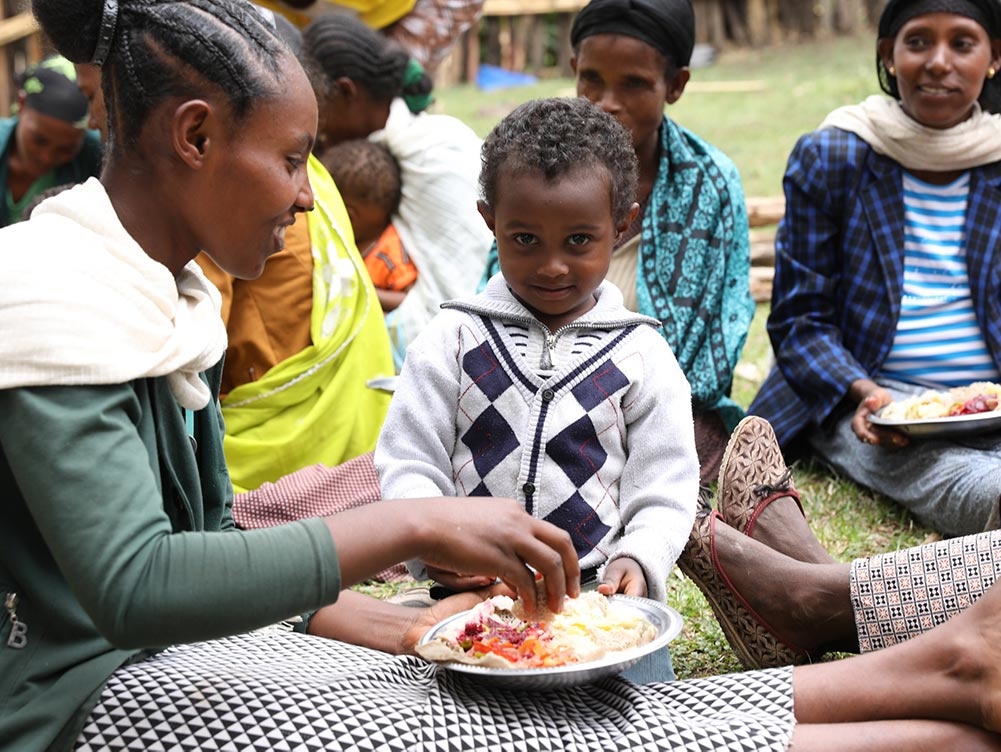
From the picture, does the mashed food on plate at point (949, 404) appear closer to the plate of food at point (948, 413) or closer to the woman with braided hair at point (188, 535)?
the plate of food at point (948, 413)

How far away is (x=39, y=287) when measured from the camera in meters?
1.75

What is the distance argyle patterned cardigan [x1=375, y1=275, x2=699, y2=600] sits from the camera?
2568 mm

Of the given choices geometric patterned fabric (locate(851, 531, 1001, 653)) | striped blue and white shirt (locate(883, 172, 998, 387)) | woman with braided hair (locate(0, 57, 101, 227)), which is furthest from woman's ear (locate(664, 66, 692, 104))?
woman with braided hair (locate(0, 57, 101, 227))

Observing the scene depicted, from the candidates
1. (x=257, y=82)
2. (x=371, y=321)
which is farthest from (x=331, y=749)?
(x=371, y=321)

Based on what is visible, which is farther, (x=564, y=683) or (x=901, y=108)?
(x=901, y=108)

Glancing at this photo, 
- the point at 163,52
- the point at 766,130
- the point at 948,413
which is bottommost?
the point at 766,130

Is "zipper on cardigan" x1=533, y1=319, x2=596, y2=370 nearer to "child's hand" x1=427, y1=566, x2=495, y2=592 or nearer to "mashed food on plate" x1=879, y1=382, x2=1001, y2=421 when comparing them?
"child's hand" x1=427, y1=566, x2=495, y2=592

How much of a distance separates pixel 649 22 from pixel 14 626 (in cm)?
291

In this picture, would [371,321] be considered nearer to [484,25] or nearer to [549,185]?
[549,185]

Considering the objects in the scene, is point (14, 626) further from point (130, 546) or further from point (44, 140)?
point (44, 140)

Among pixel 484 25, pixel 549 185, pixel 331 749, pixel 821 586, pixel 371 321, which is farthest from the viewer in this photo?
pixel 484 25

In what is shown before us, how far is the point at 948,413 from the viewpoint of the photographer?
3691mm

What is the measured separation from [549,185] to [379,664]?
1029 millimetres

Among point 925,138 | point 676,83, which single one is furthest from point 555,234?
point 925,138
